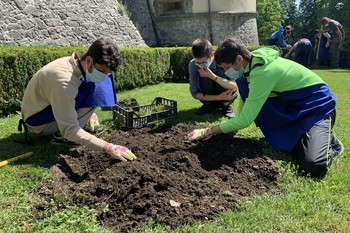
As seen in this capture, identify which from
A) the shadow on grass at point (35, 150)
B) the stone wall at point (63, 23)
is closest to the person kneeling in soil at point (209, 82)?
the shadow on grass at point (35, 150)

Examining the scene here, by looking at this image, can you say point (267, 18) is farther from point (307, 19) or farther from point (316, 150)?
point (316, 150)

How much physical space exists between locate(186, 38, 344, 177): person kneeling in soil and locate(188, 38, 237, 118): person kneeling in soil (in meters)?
1.04

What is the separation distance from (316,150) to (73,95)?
2.41 meters

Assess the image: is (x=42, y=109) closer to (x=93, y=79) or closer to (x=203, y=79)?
(x=93, y=79)

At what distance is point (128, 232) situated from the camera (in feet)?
7.73

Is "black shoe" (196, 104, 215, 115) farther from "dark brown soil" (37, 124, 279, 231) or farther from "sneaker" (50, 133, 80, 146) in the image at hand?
"sneaker" (50, 133, 80, 146)

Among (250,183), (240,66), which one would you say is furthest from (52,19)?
(250,183)

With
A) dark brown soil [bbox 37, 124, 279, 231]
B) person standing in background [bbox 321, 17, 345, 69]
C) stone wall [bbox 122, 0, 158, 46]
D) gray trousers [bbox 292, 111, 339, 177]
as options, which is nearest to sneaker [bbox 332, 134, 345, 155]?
gray trousers [bbox 292, 111, 339, 177]

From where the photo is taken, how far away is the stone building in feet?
31.9

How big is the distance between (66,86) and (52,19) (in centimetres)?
816

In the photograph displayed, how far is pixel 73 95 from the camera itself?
3.42m

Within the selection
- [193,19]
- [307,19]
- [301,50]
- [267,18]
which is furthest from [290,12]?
[301,50]

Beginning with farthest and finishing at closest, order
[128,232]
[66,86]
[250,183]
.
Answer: [66,86], [250,183], [128,232]

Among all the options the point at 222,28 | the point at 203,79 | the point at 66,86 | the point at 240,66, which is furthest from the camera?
the point at 222,28
